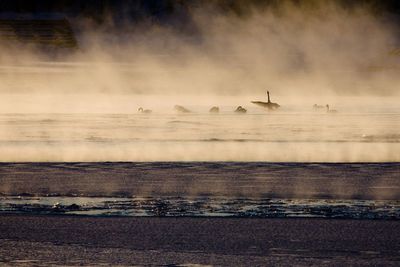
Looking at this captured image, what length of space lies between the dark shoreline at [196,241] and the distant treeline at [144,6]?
2655 cm

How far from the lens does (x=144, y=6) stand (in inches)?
1492

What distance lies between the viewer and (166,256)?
6.59 meters

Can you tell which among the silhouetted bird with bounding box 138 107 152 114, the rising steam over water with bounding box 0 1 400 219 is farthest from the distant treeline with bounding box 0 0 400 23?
the silhouetted bird with bounding box 138 107 152 114

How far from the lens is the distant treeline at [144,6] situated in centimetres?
3431

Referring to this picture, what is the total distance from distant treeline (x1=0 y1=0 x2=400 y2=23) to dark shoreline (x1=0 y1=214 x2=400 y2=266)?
26.5 m

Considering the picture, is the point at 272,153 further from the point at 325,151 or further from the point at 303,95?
the point at 303,95

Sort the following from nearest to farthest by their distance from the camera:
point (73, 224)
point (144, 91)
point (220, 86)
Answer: point (73, 224), point (144, 91), point (220, 86)

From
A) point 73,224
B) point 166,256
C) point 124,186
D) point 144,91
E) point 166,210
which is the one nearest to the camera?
point 166,256

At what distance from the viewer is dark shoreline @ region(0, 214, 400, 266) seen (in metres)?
6.50

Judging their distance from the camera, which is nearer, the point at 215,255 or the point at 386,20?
the point at 215,255

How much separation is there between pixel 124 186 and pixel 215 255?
3.38 m

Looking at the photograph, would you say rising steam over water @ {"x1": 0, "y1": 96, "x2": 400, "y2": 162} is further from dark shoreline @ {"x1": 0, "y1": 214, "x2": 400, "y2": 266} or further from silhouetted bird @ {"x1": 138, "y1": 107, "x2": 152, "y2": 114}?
dark shoreline @ {"x1": 0, "y1": 214, "x2": 400, "y2": 266}

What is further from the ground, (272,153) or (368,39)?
(368,39)

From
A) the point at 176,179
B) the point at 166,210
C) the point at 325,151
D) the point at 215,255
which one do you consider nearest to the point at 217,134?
the point at 325,151
